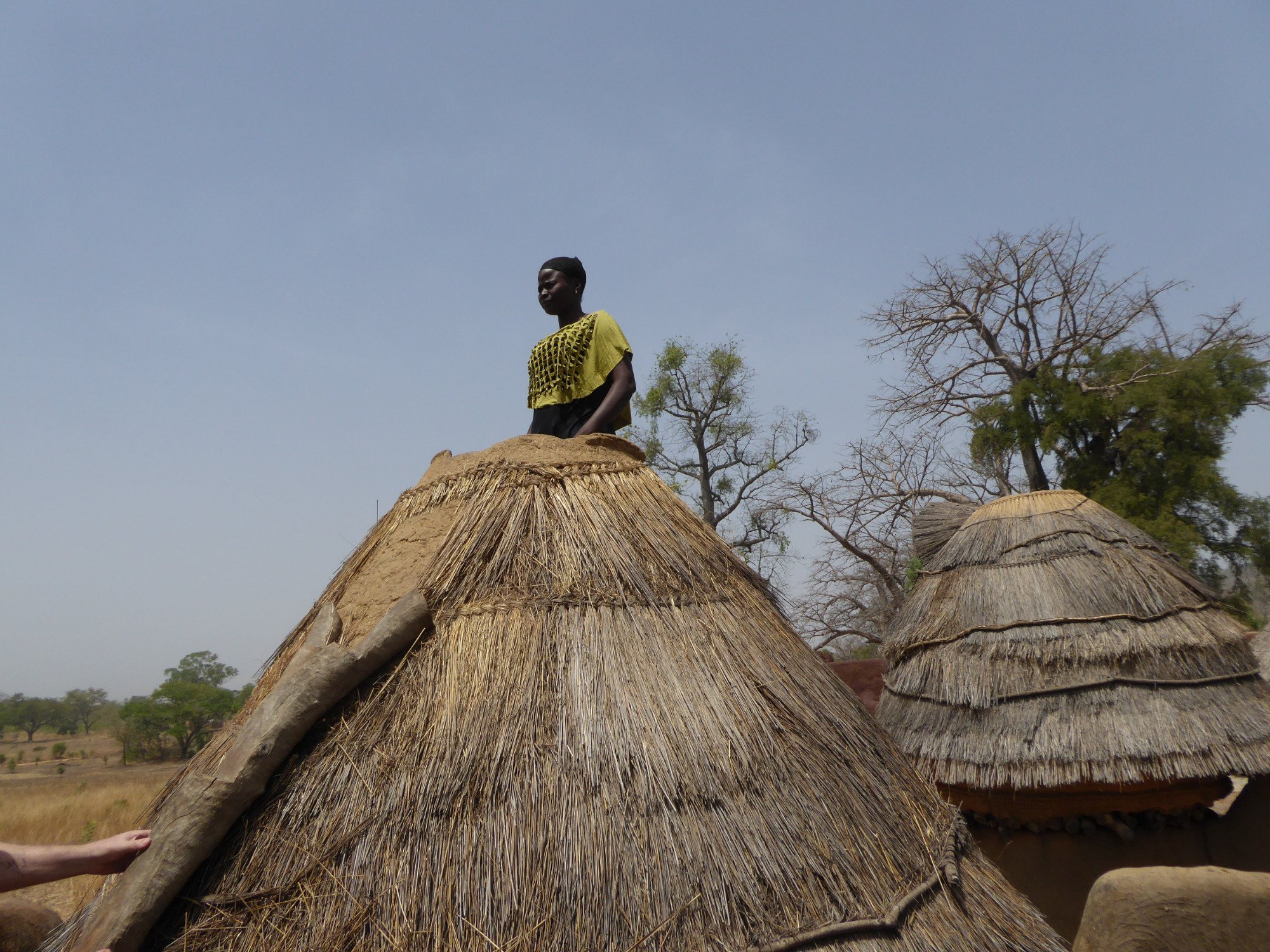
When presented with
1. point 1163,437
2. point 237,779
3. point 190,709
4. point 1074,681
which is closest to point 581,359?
point 237,779

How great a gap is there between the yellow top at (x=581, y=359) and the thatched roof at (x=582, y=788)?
69 centimetres

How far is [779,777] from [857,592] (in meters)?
14.0

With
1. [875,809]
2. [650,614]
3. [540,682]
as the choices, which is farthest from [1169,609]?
[540,682]

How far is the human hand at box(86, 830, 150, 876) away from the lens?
82.7 inches

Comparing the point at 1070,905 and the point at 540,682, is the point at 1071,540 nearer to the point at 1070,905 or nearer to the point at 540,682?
the point at 1070,905

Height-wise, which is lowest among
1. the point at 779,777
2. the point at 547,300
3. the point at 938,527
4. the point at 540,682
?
the point at 779,777

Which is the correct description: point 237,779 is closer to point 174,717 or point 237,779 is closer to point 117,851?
point 117,851

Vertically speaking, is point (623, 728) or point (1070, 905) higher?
point (623, 728)

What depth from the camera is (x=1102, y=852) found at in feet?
18.7

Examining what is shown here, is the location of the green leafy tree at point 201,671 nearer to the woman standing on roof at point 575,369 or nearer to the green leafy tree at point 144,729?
the green leafy tree at point 144,729

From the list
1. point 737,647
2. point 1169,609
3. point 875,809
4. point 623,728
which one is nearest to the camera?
point 623,728

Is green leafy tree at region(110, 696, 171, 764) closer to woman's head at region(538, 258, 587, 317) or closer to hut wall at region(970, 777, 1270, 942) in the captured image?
hut wall at region(970, 777, 1270, 942)

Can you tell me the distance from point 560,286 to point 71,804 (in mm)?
10479

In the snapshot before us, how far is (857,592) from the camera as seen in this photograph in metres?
15.6
